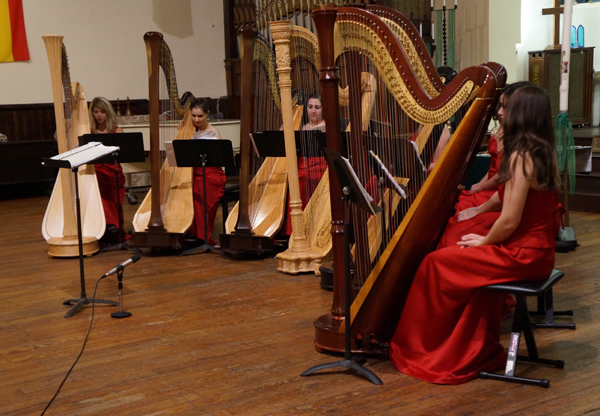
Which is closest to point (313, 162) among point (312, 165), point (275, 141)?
point (312, 165)

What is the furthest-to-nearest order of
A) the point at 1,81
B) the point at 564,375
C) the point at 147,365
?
1. the point at 1,81
2. the point at 147,365
3. the point at 564,375

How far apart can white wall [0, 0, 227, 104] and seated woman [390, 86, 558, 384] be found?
7734 mm

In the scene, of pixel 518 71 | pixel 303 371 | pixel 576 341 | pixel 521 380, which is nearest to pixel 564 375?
pixel 521 380

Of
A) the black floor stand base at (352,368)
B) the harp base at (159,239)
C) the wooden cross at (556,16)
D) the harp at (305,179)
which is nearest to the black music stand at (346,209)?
the black floor stand base at (352,368)

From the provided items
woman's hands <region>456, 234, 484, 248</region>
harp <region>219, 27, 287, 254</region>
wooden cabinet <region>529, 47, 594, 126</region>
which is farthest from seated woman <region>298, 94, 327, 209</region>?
wooden cabinet <region>529, 47, 594, 126</region>

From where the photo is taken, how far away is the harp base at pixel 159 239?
17.4 feet

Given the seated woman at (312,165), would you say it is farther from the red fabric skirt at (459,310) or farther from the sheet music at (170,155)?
the red fabric skirt at (459,310)

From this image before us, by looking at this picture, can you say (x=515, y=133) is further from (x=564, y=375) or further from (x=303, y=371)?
(x=303, y=371)

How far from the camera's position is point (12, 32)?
9070 mm

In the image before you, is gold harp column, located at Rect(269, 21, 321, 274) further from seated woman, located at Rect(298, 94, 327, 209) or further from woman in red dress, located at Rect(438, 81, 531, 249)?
woman in red dress, located at Rect(438, 81, 531, 249)

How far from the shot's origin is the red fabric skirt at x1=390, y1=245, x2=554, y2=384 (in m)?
2.82

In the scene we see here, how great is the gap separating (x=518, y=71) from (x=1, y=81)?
6659 millimetres

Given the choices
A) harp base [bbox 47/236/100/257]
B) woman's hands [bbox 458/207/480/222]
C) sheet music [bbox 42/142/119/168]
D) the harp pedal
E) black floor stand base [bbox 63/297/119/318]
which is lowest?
black floor stand base [bbox 63/297/119/318]

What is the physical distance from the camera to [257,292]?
4344mm
